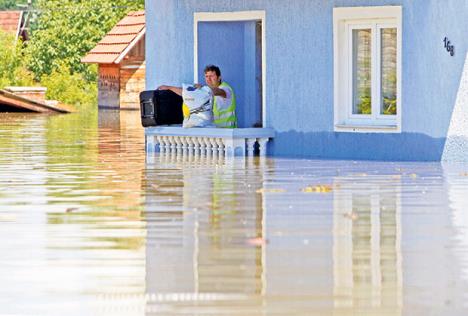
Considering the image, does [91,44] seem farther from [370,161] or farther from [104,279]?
[104,279]

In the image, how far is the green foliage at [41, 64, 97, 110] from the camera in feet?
232

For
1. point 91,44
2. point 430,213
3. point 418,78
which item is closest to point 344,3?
point 418,78

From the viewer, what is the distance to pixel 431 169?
72.6 feet

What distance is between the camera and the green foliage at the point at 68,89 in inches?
2783

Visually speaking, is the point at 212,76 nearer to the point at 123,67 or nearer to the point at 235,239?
the point at 235,239

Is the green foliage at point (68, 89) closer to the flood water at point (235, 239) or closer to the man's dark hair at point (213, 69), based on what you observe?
the man's dark hair at point (213, 69)

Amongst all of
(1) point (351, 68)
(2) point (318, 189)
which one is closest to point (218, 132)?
(1) point (351, 68)

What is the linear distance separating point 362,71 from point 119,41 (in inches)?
1553

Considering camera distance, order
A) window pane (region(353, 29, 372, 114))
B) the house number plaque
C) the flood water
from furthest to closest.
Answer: window pane (region(353, 29, 372, 114)) → the house number plaque → the flood water

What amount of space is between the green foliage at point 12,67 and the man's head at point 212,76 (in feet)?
139

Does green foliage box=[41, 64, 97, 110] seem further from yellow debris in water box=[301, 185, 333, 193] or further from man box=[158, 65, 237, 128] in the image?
yellow debris in water box=[301, 185, 333, 193]

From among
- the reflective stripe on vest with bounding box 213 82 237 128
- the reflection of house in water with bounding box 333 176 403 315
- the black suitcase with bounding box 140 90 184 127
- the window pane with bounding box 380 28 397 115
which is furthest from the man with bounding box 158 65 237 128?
the reflection of house in water with bounding box 333 176 403 315

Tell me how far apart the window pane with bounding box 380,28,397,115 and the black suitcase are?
354 cm

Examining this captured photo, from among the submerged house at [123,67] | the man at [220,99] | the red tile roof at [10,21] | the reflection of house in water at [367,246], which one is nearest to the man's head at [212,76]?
the man at [220,99]
